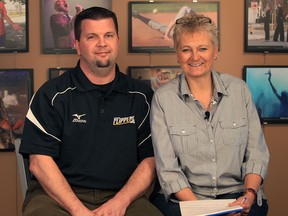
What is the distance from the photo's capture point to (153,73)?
3574 millimetres

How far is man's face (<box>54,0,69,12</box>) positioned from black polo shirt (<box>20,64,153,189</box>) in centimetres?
92

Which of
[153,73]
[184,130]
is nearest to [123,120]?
[184,130]

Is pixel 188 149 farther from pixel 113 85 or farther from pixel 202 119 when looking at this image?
pixel 113 85

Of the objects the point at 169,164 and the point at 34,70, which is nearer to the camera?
the point at 169,164

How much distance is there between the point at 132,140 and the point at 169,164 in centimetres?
31

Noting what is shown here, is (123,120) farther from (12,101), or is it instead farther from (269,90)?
(269,90)

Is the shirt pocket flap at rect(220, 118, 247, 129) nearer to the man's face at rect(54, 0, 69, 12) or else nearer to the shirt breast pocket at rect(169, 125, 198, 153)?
the shirt breast pocket at rect(169, 125, 198, 153)

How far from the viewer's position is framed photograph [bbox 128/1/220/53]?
3.56 meters

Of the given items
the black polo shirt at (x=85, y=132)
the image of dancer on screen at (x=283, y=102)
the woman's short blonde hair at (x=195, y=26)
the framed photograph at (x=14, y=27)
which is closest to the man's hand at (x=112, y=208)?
the black polo shirt at (x=85, y=132)

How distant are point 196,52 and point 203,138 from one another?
1.50 ft

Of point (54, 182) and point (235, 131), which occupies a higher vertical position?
point (235, 131)

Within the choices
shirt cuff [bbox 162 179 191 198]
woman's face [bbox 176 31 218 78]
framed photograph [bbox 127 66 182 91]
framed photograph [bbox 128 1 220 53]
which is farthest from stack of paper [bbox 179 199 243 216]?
framed photograph [bbox 128 1 220 53]

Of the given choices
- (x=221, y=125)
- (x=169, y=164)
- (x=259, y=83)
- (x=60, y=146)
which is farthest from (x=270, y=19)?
(x=60, y=146)

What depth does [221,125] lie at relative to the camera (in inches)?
103
